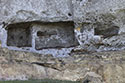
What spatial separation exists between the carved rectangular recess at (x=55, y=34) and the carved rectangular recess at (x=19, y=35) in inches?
16.6

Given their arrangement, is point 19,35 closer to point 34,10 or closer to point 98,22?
point 34,10

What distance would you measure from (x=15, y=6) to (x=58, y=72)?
3.65m

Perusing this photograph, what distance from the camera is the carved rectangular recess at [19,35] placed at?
9195 mm

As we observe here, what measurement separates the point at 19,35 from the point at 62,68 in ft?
12.4

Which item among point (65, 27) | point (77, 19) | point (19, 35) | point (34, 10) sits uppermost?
point (34, 10)

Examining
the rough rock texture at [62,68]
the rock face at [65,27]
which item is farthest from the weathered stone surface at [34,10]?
the rough rock texture at [62,68]

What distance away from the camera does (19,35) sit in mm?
9516

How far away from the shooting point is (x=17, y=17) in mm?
8688

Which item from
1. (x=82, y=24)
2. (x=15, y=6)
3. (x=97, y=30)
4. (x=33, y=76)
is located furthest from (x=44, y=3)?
(x=33, y=76)

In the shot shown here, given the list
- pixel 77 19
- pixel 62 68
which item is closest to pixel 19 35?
pixel 77 19

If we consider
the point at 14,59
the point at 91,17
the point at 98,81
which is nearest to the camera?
the point at 98,81

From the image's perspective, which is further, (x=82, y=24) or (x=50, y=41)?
(x=50, y=41)

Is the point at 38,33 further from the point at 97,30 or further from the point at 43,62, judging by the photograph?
the point at 43,62

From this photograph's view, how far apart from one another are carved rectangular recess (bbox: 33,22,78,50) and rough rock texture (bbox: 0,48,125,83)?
2.67 m
